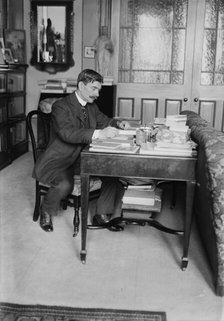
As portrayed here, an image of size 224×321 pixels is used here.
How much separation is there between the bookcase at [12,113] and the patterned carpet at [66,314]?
3.56 metres

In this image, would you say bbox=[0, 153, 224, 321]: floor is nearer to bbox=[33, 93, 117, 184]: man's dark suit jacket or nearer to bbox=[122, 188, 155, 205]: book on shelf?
bbox=[122, 188, 155, 205]: book on shelf

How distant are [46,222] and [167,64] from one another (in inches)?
155

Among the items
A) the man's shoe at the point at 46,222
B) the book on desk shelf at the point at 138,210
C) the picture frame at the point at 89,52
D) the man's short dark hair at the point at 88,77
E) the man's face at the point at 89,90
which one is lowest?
the man's shoe at the point at 46,222

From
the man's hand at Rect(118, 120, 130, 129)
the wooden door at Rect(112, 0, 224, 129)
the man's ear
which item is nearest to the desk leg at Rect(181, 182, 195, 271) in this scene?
the man's hand at Rect(118, 120, 130, 129)

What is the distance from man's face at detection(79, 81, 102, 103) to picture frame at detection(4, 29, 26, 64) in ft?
10.4

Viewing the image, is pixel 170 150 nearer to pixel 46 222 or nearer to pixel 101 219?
pixel 101 219

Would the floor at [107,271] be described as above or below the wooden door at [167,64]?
below

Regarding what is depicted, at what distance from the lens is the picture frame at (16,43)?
20.1 feet

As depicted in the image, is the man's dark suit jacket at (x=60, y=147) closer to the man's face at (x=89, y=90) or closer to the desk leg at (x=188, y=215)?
the man's face at (x=89, y=90)

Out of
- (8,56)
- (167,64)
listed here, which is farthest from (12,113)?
(167,64)

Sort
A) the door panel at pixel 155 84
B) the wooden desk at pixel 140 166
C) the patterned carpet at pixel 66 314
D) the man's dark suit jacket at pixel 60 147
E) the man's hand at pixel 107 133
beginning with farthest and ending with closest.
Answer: the door panel at pixel 155 84, the man's dark suit jacket at pixel 60 147, the man's hand at pixel 107 133, the wooden desk at pixel 140 166, the patterned carpet at pixel 66 314

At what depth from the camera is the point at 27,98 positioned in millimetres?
6902

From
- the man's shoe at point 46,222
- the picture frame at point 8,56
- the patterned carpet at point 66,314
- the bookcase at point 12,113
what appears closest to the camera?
the patterned carpet at point 66,314

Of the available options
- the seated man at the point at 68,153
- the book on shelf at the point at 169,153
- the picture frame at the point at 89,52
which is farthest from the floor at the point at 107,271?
the picture frame at the point at 89,52
